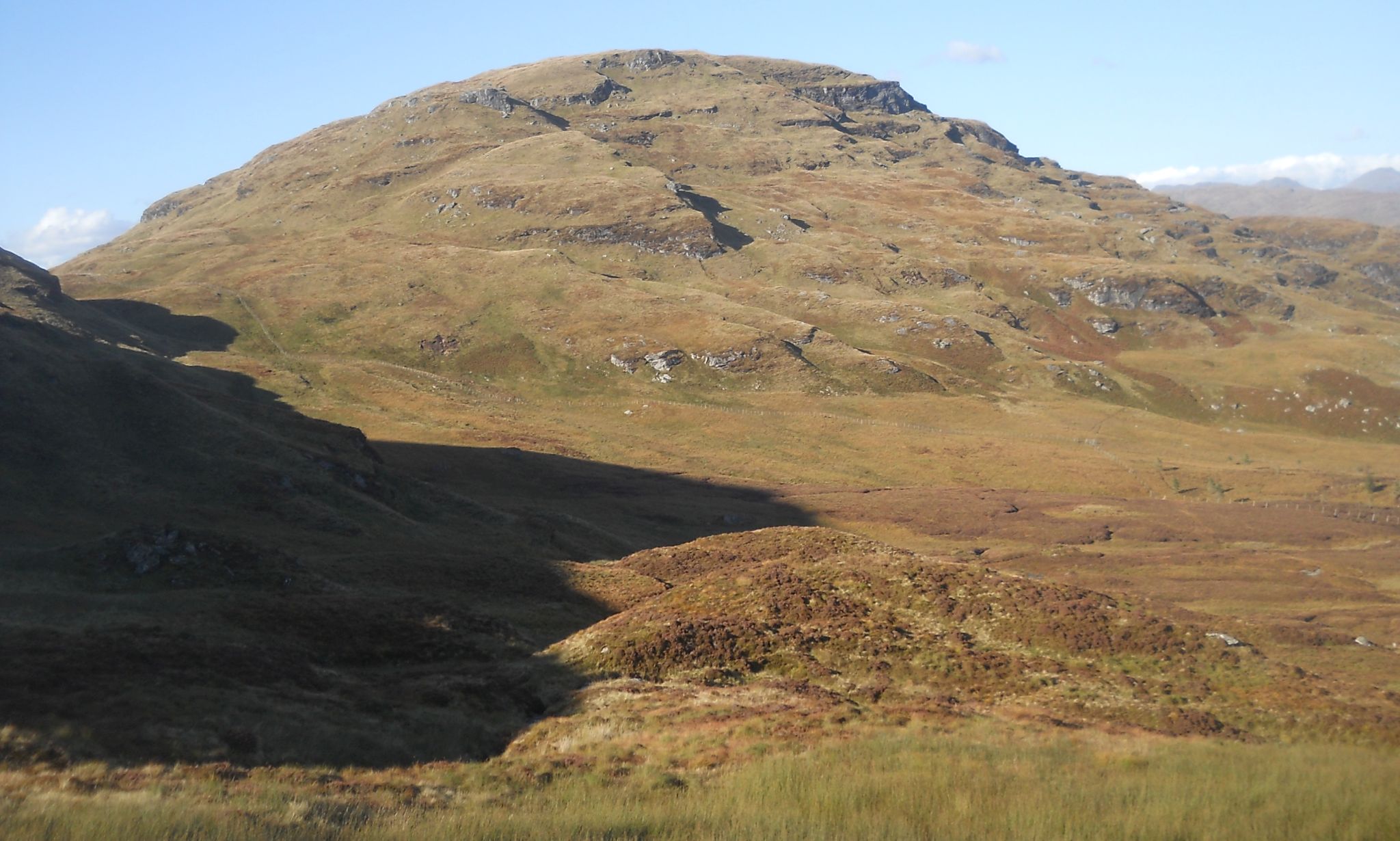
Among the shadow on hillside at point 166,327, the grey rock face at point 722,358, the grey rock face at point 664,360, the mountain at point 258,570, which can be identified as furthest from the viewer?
the grey rock face at point 722,358

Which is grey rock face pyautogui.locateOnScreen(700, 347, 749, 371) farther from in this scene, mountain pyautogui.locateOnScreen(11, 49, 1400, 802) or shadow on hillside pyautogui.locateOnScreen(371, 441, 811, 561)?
shadow on hillside pyautogui.locateOnScreen(371, 441, 811, 561)

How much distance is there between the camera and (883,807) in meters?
14.3

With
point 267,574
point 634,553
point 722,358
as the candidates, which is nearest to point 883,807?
point 267,574

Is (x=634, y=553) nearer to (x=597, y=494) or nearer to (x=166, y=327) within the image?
(x=597, y=494)

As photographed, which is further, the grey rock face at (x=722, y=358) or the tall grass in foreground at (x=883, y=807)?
the grey rock face at (x=722, y=358)

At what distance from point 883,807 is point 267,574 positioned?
37894 millimetres

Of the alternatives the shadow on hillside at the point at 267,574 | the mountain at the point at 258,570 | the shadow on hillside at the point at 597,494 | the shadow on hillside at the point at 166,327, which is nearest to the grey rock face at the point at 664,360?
the shadow on hillside at the point at 597,494

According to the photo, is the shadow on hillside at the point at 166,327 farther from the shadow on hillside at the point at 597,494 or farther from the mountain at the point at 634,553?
the shadow on hillside at the point at 597,494

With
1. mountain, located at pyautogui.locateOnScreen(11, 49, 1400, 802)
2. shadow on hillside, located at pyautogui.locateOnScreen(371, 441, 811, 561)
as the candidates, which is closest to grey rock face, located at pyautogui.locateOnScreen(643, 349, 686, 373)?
mountain, located at pyautogui.locateOnScreen(11, 49, 1400, 802)

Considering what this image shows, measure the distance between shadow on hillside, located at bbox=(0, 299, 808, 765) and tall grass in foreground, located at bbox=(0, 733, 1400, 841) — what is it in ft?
22.9

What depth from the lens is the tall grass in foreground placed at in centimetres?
1249

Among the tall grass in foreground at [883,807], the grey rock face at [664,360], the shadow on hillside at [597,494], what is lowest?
the shadow on hillside at [597,494]

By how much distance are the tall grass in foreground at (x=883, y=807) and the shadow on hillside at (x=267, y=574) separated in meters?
6.97

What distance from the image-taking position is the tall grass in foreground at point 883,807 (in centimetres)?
1249
